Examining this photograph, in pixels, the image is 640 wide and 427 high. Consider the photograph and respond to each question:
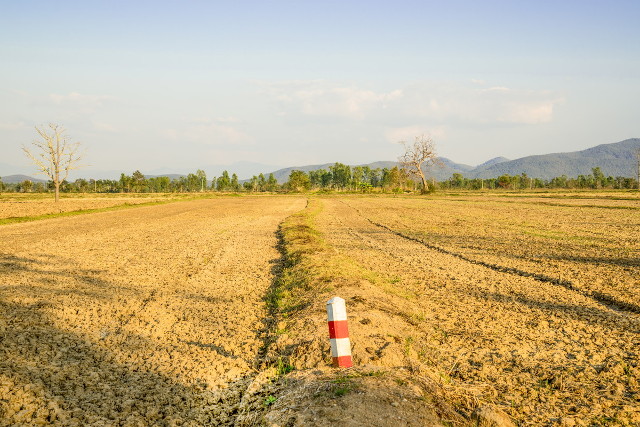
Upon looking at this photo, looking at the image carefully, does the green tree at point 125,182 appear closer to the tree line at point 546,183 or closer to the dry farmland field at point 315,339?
the tree line at point 546,183

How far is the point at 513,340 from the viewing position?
6816mm

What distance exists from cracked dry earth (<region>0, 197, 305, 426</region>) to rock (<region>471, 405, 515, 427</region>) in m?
2.51

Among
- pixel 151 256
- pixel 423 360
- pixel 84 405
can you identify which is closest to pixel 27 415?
pixel 84 405

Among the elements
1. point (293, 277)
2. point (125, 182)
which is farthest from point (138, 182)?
point (293, 277)

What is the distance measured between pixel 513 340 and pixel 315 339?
121 inches

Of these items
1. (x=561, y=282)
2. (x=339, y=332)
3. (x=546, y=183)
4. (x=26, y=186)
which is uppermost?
(x=26, y=186)

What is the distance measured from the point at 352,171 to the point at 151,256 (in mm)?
150292

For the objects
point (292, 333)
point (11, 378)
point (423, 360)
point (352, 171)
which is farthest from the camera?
point (352, 171)

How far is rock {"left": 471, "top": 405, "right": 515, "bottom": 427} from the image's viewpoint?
168 inches

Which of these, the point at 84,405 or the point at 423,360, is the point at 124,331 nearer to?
the point at 84,405

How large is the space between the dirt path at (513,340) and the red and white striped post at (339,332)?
1.64 feet

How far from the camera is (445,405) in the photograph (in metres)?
4.60

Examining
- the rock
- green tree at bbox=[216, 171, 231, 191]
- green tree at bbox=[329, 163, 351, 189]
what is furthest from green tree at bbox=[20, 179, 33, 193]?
the rock

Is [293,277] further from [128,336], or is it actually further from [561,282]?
[561,282]
